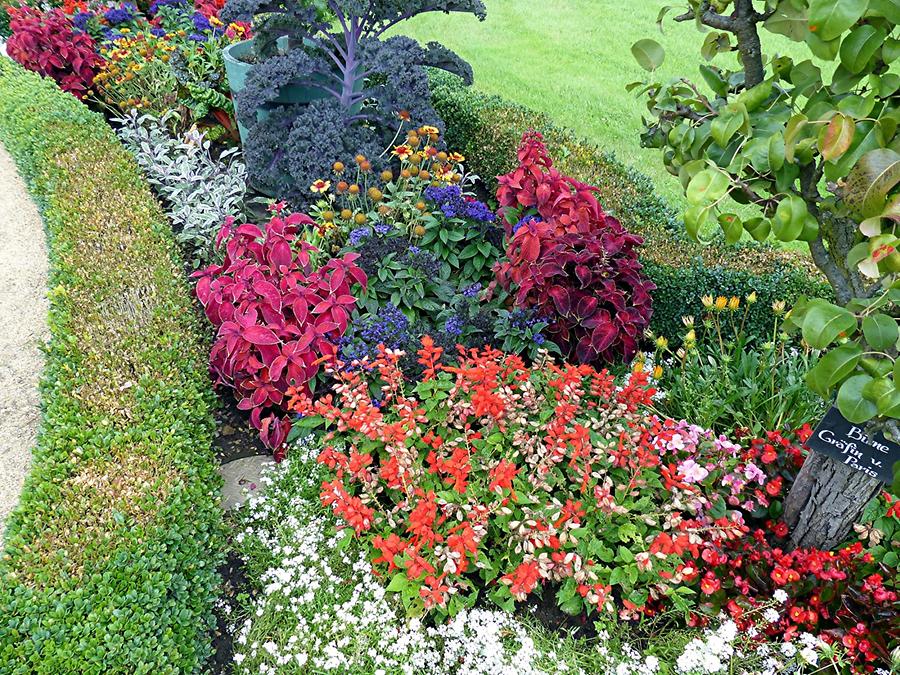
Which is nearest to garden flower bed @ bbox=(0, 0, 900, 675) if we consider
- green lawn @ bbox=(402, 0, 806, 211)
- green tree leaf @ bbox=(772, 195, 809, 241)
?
green tree leaf @ bbox=(772, 195, 809, 241)

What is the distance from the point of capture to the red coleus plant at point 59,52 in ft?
19.7

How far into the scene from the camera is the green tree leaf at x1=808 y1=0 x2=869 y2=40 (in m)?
1.25

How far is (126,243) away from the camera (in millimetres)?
3604

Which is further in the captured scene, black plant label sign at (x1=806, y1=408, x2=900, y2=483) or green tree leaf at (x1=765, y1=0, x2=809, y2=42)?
black plant label sign at (x1=806, y1=408, x2=900, y2=483)

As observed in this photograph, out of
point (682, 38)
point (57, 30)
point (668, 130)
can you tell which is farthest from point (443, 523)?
point (682, 38)

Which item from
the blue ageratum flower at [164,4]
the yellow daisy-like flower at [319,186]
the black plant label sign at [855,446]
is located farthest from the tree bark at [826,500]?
the blue ageratum flower at [164,4]

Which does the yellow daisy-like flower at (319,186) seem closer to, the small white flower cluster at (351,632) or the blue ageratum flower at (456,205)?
the blue ageratum flower at (456,205)

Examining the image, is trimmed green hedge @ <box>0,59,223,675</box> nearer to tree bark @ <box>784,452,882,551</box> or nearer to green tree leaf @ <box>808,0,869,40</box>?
tree bark @ <box>784,452,882,551</box>

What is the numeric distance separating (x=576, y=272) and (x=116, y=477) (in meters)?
1.99

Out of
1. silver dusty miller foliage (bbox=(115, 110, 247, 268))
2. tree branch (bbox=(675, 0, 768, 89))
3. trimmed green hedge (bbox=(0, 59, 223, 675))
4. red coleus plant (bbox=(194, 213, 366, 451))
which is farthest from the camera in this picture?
silver dusty miller foliage (bbox=(115, 110, 247, 268))

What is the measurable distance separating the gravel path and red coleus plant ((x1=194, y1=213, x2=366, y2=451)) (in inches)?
33.1

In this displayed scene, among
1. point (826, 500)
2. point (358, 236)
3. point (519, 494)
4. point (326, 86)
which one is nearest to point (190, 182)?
point (326, 86)

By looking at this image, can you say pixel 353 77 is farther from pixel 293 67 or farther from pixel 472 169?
pixel 472 169

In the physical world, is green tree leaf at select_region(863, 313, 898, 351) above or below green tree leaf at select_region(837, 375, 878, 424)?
above
